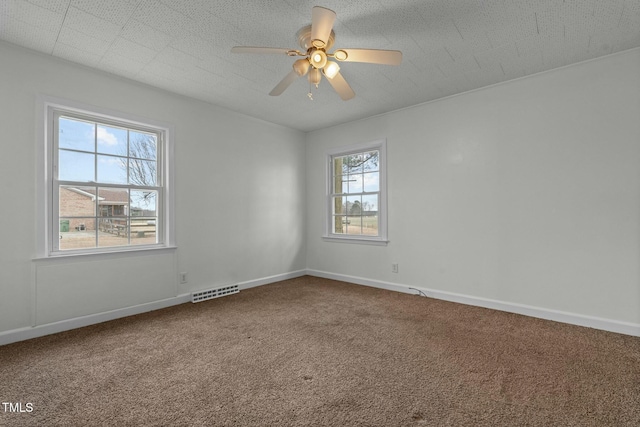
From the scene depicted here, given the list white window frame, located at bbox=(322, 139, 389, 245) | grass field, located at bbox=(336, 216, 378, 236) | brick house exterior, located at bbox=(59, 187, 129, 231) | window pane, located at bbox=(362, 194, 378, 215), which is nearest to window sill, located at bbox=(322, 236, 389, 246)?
white window frame, located at bbox=(322, 139, 389, 245)

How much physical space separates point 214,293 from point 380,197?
2.60 metres

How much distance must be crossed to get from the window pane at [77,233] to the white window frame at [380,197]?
10.2 feet

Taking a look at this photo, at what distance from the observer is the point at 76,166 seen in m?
2.96

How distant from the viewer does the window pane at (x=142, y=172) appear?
3.36 m

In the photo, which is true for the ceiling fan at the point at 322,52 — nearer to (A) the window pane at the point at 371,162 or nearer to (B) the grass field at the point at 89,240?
(A) the window pane at the point at 371,162

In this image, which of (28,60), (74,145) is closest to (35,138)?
(74,145)

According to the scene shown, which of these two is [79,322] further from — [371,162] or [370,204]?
[371,162]

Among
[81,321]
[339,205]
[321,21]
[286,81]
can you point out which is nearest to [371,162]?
[339,205]

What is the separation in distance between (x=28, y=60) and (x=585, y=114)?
502 centimetres

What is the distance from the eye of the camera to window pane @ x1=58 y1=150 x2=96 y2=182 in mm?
2879

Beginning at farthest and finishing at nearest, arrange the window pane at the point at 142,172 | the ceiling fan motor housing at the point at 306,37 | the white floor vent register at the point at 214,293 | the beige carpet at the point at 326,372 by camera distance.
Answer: the white floor vent register at the point at 214,293
the window pane at the point at 142,172
the ceiling fan motor housing at the point at 306,37
the beige carpet at the point at 326,372

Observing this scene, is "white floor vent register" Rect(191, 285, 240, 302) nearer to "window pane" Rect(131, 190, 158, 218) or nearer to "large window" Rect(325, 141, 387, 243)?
"window pane" Rect(131, 190, 158, 218)

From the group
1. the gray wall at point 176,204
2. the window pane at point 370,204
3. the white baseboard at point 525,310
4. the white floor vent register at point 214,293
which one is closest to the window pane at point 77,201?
the gray wall at point 176,204

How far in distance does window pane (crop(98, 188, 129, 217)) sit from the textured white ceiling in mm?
1199
